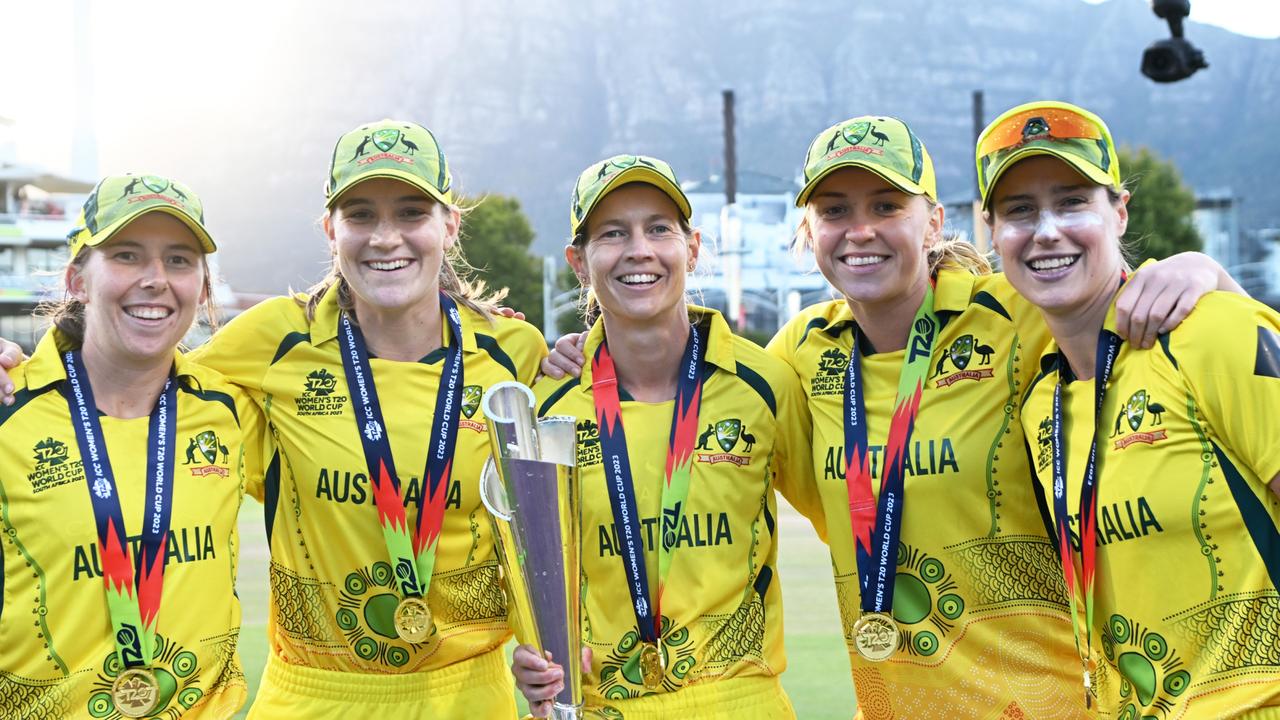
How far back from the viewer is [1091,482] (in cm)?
300

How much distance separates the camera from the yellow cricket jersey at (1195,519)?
2.73 meters

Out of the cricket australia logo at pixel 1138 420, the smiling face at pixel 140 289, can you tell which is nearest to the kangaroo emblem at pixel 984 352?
the cricket australia logo at pixel 1138 420

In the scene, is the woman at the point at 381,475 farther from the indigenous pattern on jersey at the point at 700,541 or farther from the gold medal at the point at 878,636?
the gold medal at the point at 878,636

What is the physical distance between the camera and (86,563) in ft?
10.7

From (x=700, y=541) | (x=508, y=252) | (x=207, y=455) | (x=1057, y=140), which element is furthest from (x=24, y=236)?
(x=1057, y=140)

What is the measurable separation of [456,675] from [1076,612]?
181cm

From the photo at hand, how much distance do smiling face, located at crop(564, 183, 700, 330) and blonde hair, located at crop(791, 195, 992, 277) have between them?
0.49 m

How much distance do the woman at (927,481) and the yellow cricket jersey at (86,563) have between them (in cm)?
181

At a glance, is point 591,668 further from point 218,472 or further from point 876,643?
point 218,472

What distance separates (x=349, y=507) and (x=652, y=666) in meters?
1.03

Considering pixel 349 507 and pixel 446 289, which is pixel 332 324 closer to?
pixel 446 289

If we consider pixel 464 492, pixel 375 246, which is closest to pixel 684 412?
pixel 464 492

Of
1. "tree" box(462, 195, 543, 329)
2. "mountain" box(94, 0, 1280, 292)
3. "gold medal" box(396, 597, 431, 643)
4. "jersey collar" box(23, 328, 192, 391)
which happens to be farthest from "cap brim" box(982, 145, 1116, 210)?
"mountain" box(94, 0, 1280, 292)

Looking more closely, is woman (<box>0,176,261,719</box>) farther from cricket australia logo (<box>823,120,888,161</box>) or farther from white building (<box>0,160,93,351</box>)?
white building (<box>0,160,93,351</box>)
